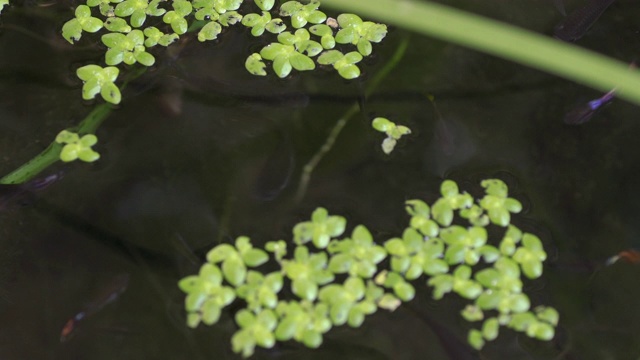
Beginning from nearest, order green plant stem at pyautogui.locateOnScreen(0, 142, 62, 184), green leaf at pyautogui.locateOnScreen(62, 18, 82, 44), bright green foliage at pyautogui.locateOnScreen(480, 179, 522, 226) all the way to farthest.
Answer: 1. bright green foliage at pyautogui.locateOnScreen(480, 179, 522, 226)
2. green plant stem at pyautogui.locateOnScreen(0, 142, 62, 184)
3. green leaf at pyautogui.locateOnScreen(62, 18, 82, 44)

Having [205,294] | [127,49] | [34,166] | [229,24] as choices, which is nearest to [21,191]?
[34,166]

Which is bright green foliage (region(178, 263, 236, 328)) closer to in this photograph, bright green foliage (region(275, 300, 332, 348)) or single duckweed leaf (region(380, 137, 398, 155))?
bright green foliage (region(275, 300, 332, 348))

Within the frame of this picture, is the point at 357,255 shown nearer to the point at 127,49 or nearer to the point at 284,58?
the point at 284,58

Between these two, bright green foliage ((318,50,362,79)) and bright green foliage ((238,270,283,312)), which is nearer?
bright green foliage ((238,270,283,312))

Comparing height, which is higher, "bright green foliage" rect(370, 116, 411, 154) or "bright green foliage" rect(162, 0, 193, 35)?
"bright green foliage" rect(162, 0, 193, 35)

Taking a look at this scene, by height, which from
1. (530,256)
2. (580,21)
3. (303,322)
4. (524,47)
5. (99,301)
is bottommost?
(99,301)

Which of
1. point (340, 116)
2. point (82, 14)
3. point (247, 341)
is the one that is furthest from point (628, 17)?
point (82, 14)

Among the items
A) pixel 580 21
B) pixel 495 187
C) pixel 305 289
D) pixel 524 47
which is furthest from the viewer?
pixel 580 21

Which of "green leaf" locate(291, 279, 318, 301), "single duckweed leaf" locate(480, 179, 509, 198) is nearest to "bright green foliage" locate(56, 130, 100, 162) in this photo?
"green leaf" locate(291, 279, 318, 301)
